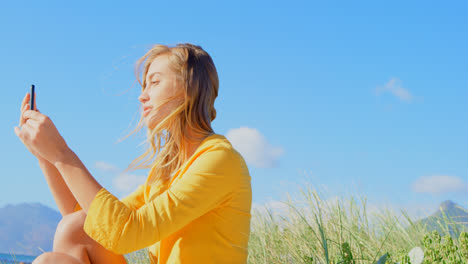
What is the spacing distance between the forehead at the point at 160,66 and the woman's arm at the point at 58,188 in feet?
1.98

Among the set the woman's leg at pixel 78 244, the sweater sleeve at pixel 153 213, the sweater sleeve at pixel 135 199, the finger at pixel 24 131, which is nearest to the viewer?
the sweater sleeve at pixel 153 213

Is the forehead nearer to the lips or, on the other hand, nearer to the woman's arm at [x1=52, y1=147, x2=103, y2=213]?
the lips

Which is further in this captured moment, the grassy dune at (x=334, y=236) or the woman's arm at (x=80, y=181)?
the grassy dune at (x=334, y=236)

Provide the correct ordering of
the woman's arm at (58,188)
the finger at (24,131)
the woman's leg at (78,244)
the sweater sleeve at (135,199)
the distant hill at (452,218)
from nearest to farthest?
1. the finger at (24,131)
2. the woman's leg at (78,244)
3. the woman's arm at (58,188)
4. the sweater sleeve at (135,199)
5. the distant hill at (452,218)

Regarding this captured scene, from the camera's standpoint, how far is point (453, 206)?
119 inches

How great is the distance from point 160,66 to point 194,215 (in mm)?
709

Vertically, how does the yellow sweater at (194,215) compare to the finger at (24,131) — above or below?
below

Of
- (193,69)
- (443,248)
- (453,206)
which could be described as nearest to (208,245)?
(193,69)

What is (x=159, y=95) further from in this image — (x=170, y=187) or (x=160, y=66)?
(x=170, y=187)

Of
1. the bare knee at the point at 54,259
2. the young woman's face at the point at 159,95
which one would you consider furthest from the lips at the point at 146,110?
the bare knee at the point at 54,259

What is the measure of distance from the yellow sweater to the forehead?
0.36 metres

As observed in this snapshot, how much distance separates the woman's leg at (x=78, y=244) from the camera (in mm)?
1773

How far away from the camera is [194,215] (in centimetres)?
151

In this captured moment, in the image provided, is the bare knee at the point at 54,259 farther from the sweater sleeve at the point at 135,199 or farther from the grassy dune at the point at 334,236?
the grassy dune at the point at 334,236
